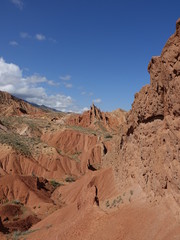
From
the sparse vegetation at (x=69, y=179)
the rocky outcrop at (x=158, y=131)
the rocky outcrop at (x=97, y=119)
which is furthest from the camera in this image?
the rocky outcrop at (x=97, y=119)

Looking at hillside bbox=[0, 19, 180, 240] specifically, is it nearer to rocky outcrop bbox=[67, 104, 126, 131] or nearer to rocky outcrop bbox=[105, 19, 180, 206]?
rocky outcrop bbox=[105, 19, 180, 206]

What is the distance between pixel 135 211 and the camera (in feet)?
41.5

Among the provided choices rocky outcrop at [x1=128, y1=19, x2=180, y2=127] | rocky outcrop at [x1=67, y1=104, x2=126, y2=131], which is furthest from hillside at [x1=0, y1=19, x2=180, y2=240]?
rocky outcrop at [x1=67, y1=104, x2=126, y2=131]

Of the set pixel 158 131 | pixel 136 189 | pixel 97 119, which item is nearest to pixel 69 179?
pixel 136 189

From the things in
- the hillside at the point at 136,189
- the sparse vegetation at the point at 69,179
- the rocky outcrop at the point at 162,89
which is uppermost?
the rocky outcrop at the point at 162,89

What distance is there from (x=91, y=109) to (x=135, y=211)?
78.0 meters

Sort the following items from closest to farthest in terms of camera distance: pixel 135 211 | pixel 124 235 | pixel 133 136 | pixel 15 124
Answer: pixel 124 235
pixel 135 211
pixel 133 136
pixel 15 124

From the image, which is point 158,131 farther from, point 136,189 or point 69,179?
point 69,179

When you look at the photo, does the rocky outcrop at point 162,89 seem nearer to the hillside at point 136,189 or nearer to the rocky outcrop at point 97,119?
the hillside at point 136,189

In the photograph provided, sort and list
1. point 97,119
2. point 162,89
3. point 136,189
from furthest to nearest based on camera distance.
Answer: point 97,119 → point 136,189 → point 162,89

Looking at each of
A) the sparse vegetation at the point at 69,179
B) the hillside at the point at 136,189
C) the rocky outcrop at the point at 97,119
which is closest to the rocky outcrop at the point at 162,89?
the hillside at the point at 136,189

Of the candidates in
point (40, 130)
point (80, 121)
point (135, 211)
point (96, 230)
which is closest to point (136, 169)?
point (135, 211)

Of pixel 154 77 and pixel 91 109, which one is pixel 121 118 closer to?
pixel 91 109

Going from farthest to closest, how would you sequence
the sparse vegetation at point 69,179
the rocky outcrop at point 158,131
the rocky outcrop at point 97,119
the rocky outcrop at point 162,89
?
the rocky outcrop at point 97,119 → the sparse vegetation at point 69,179 → the rocky outcrop at point 158,131 → the rocky outcrop at point 162,89
